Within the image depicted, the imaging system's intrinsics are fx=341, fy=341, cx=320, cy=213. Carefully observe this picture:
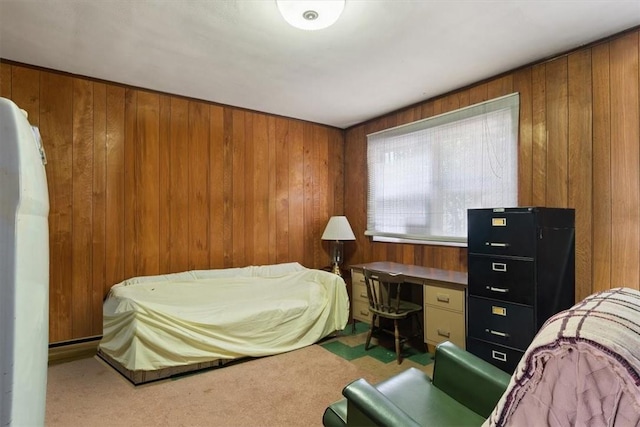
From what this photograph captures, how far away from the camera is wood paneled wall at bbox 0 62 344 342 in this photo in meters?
2.83

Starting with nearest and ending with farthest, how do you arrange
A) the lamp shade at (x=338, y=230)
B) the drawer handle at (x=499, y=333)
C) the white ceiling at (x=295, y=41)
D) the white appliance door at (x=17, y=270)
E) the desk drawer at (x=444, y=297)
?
1. the white appliance door at (x=17, y=270)
2. the white ceiling at (x=295, y=41)
3. the drawer handle at (x=499, y=333)
4. the desk drawer at (x=444, y=297)
5. the lamp shade at (x=338, y=230)

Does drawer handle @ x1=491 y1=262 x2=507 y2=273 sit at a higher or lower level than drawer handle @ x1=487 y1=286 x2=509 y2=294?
higher

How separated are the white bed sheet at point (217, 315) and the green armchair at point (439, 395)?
1455 mm

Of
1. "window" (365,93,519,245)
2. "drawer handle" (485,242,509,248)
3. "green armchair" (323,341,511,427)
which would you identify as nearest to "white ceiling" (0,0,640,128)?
"window" (365,93,519,245)

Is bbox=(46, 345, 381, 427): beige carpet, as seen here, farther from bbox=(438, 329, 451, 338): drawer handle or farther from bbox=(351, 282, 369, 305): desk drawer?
bbox=(351, 282, 369, 305): desk drawer

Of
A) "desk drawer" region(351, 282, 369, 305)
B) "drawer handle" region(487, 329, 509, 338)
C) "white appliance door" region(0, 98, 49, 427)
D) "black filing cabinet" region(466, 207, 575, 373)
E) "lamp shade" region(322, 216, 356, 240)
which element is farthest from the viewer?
"lamp shade" region(322, 216, 356, 240)

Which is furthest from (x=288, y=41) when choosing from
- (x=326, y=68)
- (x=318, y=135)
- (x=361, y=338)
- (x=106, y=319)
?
(x=361, y=338)

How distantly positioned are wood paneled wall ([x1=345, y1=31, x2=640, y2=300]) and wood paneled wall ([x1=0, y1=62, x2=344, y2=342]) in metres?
2.37

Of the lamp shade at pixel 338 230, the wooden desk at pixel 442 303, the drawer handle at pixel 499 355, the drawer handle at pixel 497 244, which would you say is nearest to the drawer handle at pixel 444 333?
the wooden desk at pixel 442 303

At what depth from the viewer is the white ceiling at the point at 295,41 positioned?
1.96 m

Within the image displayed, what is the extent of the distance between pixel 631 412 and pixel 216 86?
10.9ft

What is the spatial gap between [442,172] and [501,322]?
155 cm

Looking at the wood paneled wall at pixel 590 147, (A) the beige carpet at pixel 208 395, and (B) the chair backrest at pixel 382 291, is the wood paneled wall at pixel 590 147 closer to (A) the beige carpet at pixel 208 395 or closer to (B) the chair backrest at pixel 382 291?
(B) the chair backrest at pixel 382 291

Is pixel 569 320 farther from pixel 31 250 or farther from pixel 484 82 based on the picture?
pixel 484 82
